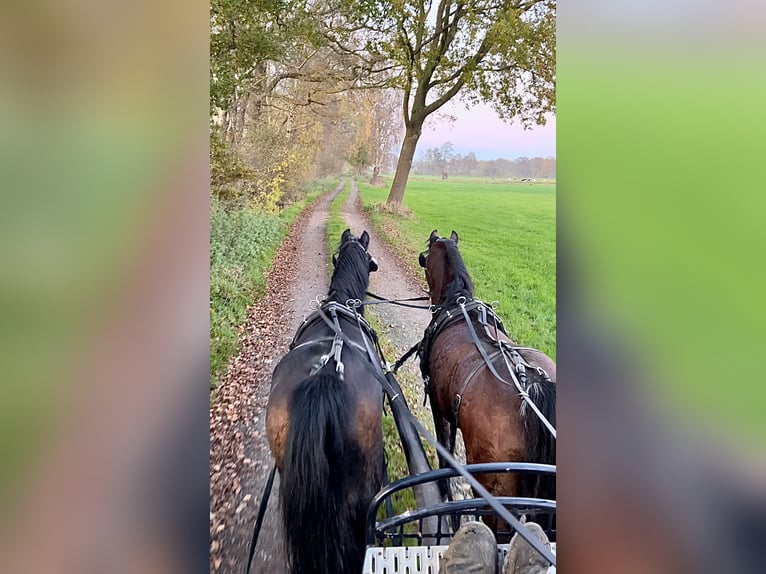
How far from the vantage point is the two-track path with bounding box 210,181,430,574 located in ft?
4.94

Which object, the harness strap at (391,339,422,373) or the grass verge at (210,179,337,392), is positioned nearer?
the grass verge at (210,179,337,392)

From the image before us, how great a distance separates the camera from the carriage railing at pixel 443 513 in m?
1.49

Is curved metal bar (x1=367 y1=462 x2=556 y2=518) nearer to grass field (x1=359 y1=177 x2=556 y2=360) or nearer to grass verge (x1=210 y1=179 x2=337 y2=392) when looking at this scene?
grass field (x1=359 y1=177 x2=556 y2=360)

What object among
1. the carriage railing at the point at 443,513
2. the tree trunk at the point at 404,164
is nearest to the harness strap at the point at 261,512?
the carriage railing at the point at 443,513

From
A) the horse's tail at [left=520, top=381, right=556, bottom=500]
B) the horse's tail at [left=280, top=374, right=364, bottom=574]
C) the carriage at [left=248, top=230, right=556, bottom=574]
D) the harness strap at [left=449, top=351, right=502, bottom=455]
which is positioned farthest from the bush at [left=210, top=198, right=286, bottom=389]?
the horse's tail at [left=520, top=381, right=556, bottom=500]

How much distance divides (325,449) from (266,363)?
1.19ft

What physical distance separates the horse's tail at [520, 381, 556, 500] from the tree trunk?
0.82 m

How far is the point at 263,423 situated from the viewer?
1535mm
